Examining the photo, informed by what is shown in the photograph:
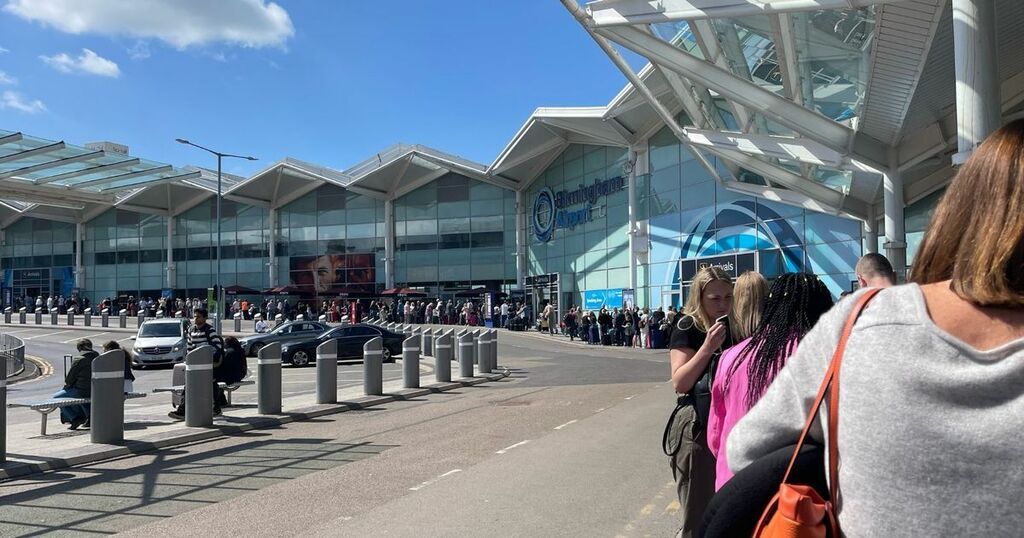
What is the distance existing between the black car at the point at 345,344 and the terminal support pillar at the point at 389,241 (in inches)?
1201

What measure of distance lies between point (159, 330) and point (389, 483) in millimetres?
22358

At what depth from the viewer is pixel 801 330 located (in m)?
2.73

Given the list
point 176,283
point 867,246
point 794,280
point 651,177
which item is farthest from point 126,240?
point 794,280

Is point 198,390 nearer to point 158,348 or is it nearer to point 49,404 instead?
point 49,404

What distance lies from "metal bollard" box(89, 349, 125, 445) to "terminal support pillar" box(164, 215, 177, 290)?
59.4 metres

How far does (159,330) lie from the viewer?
26.8 metres

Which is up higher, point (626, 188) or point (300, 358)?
point (626, 188)

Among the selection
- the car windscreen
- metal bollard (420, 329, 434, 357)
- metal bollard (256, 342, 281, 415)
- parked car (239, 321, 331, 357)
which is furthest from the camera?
metal bollard (420, 329, 434, 357)

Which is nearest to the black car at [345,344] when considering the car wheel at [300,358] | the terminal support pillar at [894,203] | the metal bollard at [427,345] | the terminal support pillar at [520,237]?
the car wheel at [300,358]

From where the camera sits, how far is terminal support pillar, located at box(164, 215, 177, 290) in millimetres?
64562

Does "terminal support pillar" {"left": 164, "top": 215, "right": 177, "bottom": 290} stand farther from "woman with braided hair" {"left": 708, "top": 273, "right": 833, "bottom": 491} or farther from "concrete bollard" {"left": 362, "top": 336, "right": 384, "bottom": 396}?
"woman with braided hair" {"left": 708, "top": 273, "right": 833, "bottom": 491}

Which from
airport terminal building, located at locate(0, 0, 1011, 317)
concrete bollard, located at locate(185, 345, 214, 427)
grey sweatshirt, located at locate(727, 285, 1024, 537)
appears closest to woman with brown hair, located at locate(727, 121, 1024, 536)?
grey sweatshirt, located at locate(727, 285, 1024, 537)

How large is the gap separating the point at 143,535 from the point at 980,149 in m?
6.05

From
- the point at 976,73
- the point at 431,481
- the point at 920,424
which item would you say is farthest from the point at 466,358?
the point at 920,424
